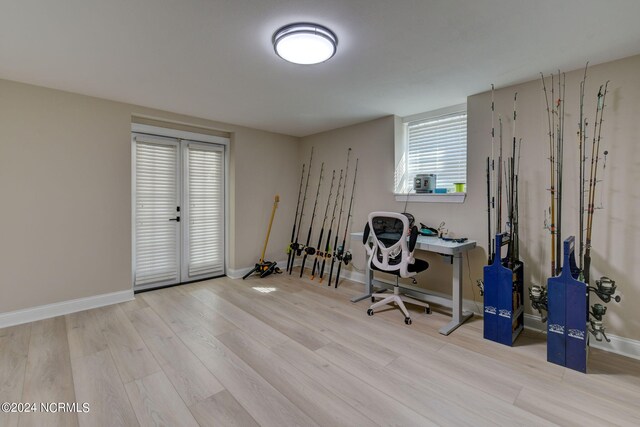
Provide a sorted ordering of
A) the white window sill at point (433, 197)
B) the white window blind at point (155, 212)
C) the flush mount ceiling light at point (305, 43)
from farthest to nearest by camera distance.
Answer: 1. the white window blind at point (155, 212)
2. the white window sill at point (433, 197)
3. the flush mount ceiling light at point (305, 43)

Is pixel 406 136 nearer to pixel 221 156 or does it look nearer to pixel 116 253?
pixel 221 156

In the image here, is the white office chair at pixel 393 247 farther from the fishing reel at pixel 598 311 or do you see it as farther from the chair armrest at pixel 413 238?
the fishing reel at pixel 598 311

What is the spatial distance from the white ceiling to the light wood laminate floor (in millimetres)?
2339

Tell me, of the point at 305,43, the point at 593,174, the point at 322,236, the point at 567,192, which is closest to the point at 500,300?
the point at 567,192

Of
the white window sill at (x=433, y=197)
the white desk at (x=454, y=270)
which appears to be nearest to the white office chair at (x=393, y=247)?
the white desk at (x=454, y=270)

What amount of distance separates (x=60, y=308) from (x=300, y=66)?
11.3ft

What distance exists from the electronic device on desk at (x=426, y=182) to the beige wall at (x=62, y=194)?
3169 millimetres

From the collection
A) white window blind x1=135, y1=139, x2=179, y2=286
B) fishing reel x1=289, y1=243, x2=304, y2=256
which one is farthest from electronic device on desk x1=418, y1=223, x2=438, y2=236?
white window blind x1=135, y1=139, x2=179, y2=286

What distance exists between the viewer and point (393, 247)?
292 centimetres

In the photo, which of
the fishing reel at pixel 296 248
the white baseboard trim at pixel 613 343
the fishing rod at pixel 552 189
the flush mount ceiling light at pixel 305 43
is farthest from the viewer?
the fishing reel at pixel 296 248

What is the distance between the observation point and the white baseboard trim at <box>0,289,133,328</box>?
2758 mm

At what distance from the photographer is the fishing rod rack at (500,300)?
94.7 inches

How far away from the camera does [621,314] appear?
2297 mm

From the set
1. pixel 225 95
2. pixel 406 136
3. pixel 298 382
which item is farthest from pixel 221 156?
pixel 298 382
